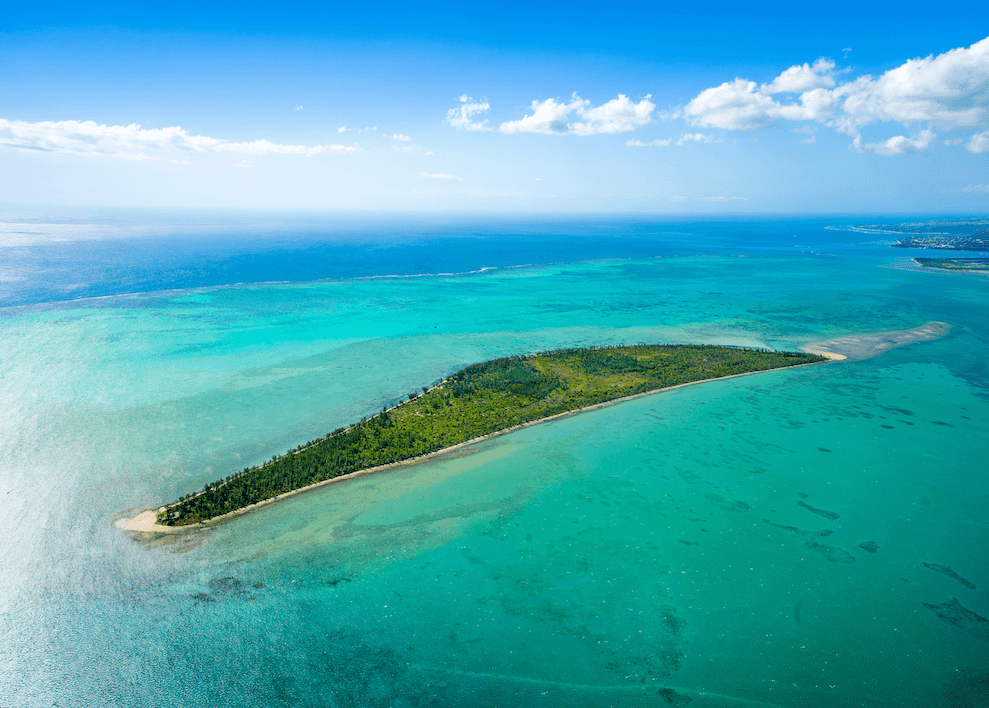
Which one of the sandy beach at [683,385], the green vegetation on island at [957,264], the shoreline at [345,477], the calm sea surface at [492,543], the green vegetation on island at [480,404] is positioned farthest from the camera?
the green vegetation on island at [957,264]

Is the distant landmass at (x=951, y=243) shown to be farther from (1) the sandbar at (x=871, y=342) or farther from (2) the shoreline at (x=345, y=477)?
(2) the shoreline at (x=345, y=477)

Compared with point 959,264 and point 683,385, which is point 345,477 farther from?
point 959,264

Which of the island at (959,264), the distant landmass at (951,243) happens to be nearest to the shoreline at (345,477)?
the island at (959,264)

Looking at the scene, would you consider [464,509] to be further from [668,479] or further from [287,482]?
[668,479]

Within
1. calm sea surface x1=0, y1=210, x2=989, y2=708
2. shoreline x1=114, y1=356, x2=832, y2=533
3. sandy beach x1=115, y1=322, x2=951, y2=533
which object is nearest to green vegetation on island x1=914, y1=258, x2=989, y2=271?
sandy beach x1=115, y1=322, x2=951, y2=533

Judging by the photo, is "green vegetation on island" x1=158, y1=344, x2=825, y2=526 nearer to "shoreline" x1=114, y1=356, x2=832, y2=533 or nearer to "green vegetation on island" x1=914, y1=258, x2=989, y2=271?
"shoreline" x1=114, y1=356, x2=832, y2=533

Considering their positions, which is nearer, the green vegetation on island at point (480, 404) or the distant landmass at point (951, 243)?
the green vegetation on island at point (480, 404)
